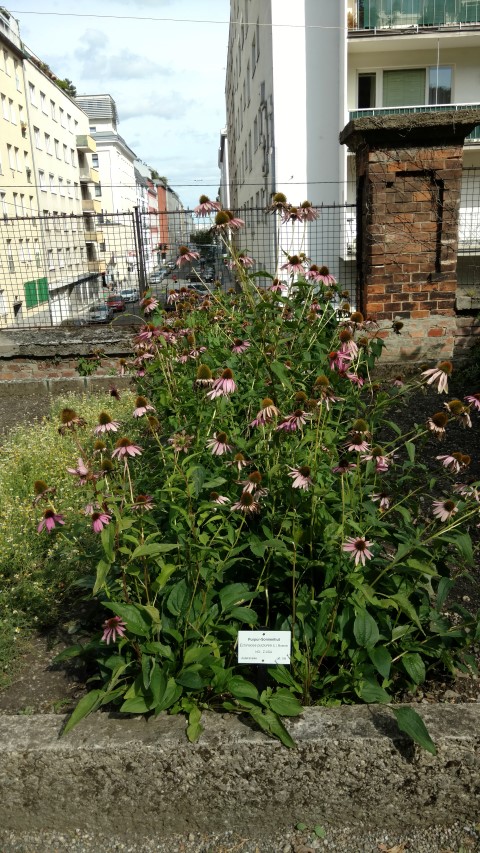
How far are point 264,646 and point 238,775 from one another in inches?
15.3

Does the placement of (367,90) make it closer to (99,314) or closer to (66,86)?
(99,314)

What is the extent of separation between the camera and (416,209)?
6285mm

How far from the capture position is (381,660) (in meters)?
2.16

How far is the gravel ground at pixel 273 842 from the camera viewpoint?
2098 millimetres

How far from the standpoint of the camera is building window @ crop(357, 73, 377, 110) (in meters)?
22.8

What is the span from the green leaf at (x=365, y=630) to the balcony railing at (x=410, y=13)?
904 inches

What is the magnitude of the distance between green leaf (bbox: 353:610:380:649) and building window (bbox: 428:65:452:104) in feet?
79.9

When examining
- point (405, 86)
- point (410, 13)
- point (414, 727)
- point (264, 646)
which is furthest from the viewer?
point (405, 86)

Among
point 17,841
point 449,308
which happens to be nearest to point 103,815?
point 17,841

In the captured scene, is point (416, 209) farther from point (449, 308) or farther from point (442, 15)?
point (442, 15)

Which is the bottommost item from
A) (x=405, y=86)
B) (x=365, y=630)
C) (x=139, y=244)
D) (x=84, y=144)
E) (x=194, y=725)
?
(x=194, y=725)

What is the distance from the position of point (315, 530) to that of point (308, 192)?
20994 millimetres

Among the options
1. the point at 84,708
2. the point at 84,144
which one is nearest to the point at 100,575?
the point at 84,708

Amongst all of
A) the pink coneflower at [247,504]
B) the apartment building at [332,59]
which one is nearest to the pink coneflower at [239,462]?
the pink coneflower at [247,504]
